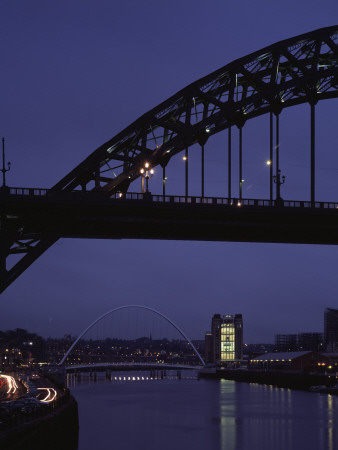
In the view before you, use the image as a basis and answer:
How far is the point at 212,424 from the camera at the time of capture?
2566 inches

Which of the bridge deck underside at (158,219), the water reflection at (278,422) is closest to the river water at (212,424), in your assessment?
the water reflection at (278,422)

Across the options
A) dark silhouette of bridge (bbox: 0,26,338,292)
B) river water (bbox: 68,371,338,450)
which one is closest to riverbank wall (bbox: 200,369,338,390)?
river water (bbox: 68,371,338,450)

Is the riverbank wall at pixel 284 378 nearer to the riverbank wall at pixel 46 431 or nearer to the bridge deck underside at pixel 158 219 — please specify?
the bridge deck underside at pixel 158 219

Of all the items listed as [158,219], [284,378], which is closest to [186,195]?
[158,219]

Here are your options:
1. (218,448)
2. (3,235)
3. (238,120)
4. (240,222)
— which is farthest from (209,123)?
(218,448)

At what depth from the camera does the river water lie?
171 ft

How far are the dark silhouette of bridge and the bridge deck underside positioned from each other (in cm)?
7

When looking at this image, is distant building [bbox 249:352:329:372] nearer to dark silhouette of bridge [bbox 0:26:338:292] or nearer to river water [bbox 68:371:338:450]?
river water [bbox 68:371:338:450]

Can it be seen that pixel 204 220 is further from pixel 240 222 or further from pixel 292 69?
pixel 292 69

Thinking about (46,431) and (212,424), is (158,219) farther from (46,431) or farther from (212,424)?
(46,431)

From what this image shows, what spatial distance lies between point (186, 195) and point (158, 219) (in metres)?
2.70

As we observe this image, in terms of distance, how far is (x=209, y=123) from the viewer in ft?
183

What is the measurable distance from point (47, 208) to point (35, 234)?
2913 millimetres

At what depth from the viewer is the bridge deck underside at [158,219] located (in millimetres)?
51750
